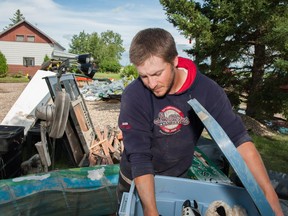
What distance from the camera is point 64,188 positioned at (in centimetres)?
304

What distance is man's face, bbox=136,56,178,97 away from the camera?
1348mm

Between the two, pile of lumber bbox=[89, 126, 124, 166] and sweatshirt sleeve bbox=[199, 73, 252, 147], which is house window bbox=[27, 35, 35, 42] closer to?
pile of lumber bbox=[89, 126, 124, 166]

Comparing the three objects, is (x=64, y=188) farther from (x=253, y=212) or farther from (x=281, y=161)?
(x=281, y=161)

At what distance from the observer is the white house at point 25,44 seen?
116 ft

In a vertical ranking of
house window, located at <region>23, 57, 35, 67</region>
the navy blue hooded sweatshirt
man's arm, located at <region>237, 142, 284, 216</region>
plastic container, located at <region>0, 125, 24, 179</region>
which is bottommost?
house window, located at <region>23, 57, 35, 67</region>

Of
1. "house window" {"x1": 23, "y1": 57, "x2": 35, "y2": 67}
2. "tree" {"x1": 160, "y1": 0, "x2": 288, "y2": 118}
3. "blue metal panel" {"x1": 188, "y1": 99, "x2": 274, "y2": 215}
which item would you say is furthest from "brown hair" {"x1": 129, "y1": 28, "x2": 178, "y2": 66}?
"house window" {"x1": 23, "y1": 57, "x2": 35, "y2": 67}

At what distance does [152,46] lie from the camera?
1.33 m

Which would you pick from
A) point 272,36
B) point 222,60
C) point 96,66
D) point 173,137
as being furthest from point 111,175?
point 222,60

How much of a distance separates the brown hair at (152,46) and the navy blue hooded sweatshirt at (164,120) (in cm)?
18

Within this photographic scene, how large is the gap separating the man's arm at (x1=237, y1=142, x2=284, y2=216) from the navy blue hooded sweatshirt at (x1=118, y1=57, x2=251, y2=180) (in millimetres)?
46

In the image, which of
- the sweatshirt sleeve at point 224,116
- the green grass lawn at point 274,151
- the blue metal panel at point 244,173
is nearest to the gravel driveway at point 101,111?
the green grass lawn at point 274,151

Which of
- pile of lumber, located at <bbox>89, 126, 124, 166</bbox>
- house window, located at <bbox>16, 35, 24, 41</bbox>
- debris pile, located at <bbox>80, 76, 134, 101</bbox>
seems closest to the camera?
pile of lumber, located at <bbox>89, 126, 124, 166</bbox>

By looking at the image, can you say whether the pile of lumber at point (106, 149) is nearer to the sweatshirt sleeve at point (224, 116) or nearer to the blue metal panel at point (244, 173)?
the sweatshirt sleeve at point (224, 116)

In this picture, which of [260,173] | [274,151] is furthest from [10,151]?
[274,151]
